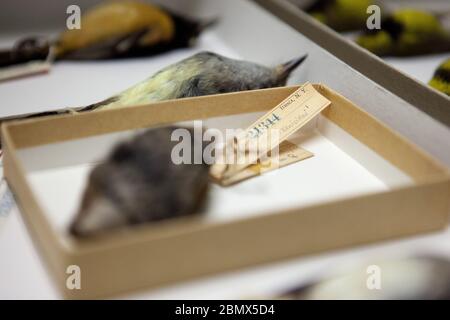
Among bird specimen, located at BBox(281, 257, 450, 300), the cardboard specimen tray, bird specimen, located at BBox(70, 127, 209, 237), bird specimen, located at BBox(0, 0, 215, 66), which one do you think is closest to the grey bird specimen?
the cardboard specimen tray

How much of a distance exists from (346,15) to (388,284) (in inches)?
40.0

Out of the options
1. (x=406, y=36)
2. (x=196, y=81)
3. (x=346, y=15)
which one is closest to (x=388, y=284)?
(x=196, y=81)

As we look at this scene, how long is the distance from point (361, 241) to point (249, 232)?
165 mm

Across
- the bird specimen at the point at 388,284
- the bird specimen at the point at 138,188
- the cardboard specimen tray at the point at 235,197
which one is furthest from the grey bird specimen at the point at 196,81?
the bird specimen at the point at 388,284

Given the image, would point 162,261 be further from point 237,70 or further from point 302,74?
point 302,74

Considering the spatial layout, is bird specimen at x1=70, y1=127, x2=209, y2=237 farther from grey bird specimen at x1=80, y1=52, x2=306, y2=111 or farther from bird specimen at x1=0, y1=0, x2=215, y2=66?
bird specimen at x1=0, y1=0, x2=215, y2=66

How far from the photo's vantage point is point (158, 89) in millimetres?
1119

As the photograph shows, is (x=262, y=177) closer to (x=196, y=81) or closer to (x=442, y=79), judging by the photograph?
(x=196, y=81)

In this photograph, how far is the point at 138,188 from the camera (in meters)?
0.76

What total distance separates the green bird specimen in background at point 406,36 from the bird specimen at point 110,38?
49 cm

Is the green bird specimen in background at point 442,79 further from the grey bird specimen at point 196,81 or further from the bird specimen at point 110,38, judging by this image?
the bird specimen at point 110,38

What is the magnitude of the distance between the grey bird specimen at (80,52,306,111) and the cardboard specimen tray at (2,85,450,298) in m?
0.10

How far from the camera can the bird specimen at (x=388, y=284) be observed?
2.43 feet
